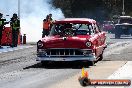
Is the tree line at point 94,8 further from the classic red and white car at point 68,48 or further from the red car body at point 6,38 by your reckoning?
the classic red and white car at point 68,48

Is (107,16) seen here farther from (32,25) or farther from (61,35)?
(61,35)

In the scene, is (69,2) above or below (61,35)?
above

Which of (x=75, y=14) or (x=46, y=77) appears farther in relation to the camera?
(x=75, y=14)

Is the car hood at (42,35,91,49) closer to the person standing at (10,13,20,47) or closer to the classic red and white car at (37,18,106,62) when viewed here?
the classic red and white car at (37,18,106,62)

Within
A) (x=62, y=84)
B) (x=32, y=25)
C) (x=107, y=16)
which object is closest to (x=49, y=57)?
(x=62, y=84)

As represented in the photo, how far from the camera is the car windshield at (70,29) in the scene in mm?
17094

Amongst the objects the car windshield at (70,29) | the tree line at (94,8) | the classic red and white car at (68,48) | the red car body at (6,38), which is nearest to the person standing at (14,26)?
the red car body at (6,38)

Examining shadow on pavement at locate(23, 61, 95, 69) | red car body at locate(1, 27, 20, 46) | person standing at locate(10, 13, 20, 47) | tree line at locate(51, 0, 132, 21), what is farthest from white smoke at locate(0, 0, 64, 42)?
tree line at locate(51, 0, 132, 21)

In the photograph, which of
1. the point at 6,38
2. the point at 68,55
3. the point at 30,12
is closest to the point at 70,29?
the point at 68,55

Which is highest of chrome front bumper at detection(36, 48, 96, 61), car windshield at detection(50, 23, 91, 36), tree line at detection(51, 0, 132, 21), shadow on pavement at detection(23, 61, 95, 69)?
tree line at detection(51, 0, 132, 21)

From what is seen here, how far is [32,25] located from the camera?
46188 mm

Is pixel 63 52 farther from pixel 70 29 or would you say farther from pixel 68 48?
pixel 70 29

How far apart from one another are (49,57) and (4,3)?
1400 inches

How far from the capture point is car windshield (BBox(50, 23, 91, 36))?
17.1m
